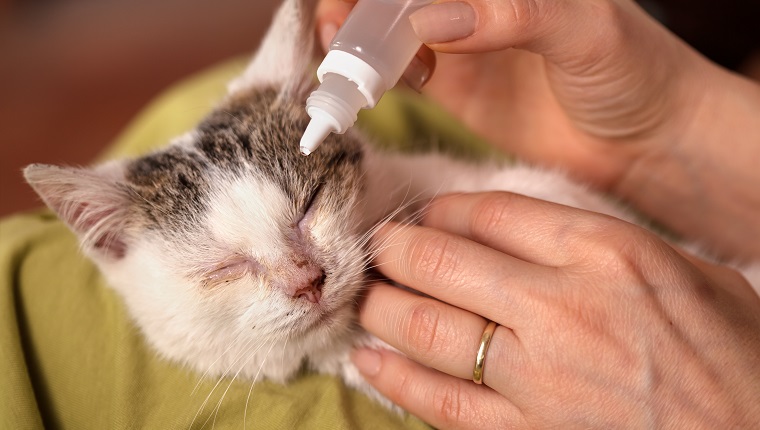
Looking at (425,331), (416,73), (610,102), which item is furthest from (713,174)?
(425,331)

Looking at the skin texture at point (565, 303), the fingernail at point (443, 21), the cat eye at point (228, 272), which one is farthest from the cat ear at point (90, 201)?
the fingernail at point (443, 21)

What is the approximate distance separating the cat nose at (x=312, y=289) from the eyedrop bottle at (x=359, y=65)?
9.0 inches

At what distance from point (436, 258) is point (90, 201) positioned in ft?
Answer: 2.35

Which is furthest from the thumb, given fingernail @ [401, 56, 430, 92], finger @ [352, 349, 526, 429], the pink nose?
finger @ [352, 349, 526, 429]

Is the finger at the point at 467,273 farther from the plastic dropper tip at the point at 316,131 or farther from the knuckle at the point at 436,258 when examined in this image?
the plastic dropper tip at the point at 316,131

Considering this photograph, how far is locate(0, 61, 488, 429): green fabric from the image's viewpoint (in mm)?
1067

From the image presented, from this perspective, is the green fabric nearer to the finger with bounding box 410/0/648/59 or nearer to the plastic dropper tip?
the plastic dropper tip

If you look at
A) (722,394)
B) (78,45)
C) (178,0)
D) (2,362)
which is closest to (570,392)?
(722,394)

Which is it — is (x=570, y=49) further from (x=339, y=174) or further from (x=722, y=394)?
(x=722, y=394)

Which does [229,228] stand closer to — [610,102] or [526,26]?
[526,26]

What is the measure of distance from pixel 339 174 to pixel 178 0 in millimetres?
3883

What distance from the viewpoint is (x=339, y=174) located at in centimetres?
118

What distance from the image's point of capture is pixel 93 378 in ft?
3.71

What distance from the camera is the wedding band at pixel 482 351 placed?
1.00m
